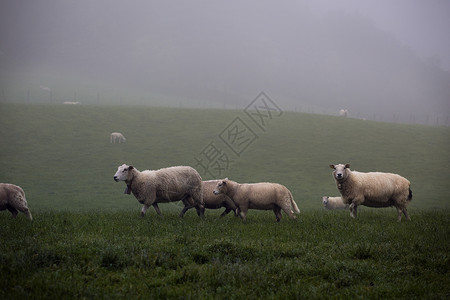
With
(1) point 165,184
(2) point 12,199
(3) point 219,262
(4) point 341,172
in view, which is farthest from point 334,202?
(3) point 219,262

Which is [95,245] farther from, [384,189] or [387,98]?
[387,98]

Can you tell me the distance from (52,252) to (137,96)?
12823cm

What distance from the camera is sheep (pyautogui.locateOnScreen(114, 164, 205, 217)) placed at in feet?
52.1

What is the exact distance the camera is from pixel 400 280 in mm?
7855

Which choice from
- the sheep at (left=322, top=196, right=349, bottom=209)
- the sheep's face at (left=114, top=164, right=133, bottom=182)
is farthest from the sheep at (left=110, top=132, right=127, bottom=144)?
the sheep's face at (left=114, top=164, right=133, bottom=182)

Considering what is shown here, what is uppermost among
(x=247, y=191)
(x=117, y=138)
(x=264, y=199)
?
(x=247, y=191)

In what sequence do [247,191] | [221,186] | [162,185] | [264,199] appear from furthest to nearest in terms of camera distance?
1. [162,185]
2. [221,186]
3. [247,191]
4. [264,199]

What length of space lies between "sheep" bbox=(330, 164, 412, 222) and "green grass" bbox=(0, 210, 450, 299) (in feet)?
11.8

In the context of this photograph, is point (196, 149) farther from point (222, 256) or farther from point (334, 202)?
point (222, 256)

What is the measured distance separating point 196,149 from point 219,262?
141 ft

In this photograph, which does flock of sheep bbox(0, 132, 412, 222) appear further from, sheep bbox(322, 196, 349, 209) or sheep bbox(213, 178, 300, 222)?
sheep bbox(322, 196, 349, 209)

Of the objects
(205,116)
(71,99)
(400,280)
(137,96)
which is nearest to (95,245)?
(400,280)

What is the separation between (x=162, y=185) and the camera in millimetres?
16078

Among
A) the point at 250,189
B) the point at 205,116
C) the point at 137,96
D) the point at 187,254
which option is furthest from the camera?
the point at 137,96
